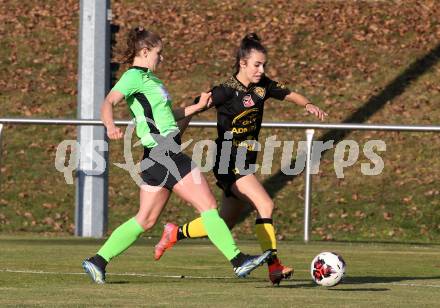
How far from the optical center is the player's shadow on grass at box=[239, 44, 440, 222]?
19.8m

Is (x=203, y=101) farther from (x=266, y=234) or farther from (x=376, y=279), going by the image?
(x=376, y=279)

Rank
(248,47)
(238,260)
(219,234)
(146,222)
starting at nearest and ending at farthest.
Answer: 1. (238,260)
2. (219,234)
3. (146,222)
4. (248,47)

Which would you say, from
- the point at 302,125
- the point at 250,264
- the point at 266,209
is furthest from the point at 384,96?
the point at 250,264

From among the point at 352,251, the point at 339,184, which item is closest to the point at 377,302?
the point at 352,251

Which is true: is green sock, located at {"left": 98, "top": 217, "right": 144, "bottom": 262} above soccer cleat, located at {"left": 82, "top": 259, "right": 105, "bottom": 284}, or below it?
above

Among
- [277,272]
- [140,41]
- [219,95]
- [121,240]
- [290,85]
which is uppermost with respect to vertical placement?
[290,85]

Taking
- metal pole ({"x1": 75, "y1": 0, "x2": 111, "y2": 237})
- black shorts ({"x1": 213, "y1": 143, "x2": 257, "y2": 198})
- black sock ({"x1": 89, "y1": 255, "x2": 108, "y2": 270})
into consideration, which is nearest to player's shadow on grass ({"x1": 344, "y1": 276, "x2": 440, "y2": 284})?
black shorts ({"x1": 213, "y1": 143, "x2": 257, "y2": 198})

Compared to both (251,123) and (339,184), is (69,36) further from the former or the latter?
(251,123)

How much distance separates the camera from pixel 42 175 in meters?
20.1

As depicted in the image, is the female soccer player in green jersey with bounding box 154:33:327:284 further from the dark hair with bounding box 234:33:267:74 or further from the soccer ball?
the soccer ball

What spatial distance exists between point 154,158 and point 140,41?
85cm

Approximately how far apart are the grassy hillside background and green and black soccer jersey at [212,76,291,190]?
742cm

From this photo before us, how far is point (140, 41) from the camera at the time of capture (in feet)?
31.6

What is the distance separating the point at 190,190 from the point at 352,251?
521 centimetres
